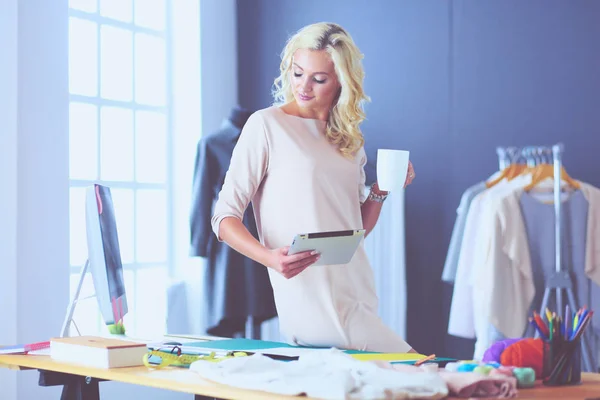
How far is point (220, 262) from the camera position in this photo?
372 centimetres

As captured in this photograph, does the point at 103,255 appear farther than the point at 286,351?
Yes

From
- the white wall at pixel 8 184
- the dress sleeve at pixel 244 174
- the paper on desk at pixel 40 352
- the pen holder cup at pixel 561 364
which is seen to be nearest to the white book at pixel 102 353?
the paper on desk at pixel 40 352

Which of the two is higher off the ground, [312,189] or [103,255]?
[312,189]

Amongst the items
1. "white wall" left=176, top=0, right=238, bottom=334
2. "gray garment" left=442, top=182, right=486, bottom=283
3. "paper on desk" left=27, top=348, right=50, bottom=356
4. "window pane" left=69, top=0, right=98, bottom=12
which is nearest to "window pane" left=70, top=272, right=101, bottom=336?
"white wall" left=176, top=0, right=238, bottom=334

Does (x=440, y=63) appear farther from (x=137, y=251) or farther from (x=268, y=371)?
(x=268, y=371)

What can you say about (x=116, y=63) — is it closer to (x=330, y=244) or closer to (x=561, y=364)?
(x=330, y=244)

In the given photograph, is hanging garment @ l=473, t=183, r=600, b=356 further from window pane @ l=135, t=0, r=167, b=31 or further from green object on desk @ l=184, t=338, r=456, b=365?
window pane @ l=135, t=0, r=167, b=31

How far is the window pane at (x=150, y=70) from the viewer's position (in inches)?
172

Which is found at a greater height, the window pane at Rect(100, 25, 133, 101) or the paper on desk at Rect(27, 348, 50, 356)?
the window pane at Rect(100, 25, 133, 101)

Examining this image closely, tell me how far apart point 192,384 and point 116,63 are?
298 centimetres

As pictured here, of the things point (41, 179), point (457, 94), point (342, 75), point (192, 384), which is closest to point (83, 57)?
point (41, 179)

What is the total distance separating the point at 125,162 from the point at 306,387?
3053 mm

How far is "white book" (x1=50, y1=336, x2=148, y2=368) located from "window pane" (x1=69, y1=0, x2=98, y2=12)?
2.48 m

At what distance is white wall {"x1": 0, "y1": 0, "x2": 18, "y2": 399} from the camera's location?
3396 millimetres
